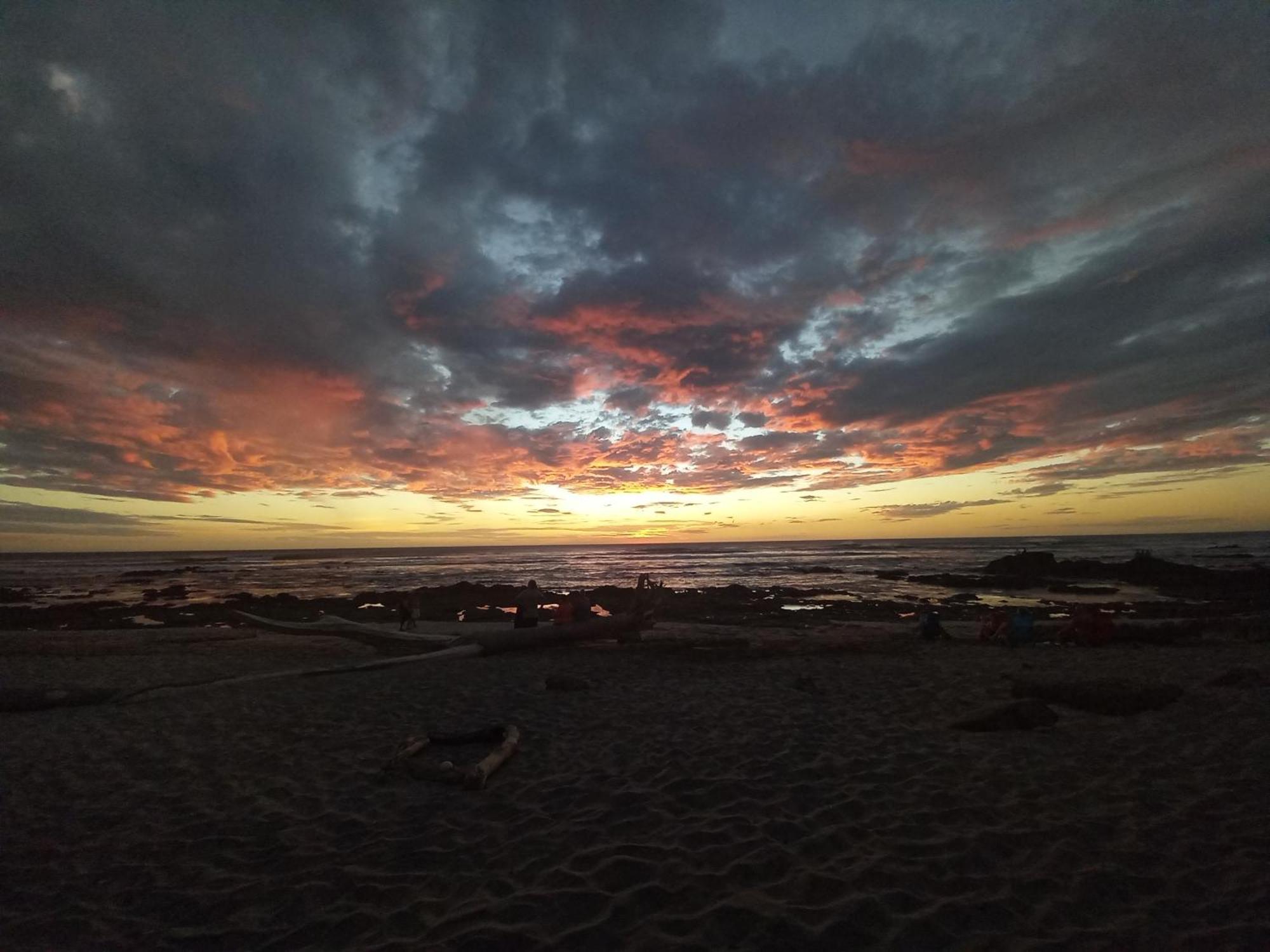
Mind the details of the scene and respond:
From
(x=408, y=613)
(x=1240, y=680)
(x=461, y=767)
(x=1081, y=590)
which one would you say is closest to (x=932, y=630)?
(x=1240, y=680)

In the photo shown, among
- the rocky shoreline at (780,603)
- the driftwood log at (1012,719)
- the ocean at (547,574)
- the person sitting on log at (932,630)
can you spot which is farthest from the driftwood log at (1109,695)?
the ocean at (547,574)

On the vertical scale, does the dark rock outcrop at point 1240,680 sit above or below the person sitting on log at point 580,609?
Answer: below

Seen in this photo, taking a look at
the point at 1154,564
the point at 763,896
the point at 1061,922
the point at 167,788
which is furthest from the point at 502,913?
the point at 1154,564

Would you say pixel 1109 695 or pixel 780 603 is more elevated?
pixel 1109 695

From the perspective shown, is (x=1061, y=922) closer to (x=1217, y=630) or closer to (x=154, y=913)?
(x=154, y=913)

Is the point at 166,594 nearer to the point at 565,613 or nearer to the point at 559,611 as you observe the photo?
the point at 559,611

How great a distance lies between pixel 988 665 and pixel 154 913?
50.1ft

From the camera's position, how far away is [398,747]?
8273 mm

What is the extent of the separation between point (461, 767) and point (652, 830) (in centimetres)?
316

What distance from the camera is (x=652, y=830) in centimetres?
581

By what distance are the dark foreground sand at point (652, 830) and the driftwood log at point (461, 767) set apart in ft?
0.50

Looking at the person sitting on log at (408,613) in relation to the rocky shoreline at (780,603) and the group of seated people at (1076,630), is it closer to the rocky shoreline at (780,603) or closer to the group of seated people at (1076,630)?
the rocky shoreline at (780,603)

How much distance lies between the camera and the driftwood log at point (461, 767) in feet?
23.2

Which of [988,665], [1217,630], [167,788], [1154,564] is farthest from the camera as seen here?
[1154,564]
